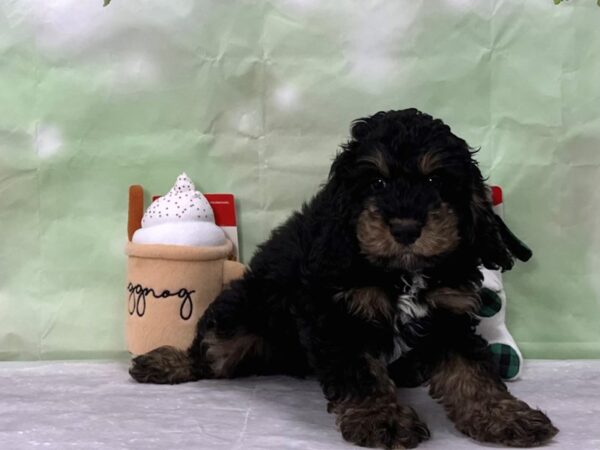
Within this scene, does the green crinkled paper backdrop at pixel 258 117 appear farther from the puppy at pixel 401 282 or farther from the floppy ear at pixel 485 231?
the floppy ear at pixel 485 231

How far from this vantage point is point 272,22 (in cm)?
310

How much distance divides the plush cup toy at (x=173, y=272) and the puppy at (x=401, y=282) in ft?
1.81

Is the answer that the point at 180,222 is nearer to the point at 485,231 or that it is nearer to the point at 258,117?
the point at 258,117

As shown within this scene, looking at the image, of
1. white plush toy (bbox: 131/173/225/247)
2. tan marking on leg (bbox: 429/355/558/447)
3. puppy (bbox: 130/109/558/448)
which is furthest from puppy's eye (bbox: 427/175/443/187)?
white plush toy (bbox: 131/173/225/247)

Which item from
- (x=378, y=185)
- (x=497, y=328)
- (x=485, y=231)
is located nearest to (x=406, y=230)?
(x=378, y=185)

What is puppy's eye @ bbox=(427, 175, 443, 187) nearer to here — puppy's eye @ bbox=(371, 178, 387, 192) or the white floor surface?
puppy's eye @ bbox=(371, 178, 387, 192)

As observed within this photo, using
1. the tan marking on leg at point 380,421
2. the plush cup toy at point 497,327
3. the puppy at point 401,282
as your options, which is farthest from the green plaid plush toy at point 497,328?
the tan marking on leg at point 380,421

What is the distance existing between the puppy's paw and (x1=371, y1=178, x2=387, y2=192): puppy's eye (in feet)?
2.37

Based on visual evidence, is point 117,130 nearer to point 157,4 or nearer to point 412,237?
point 157,4

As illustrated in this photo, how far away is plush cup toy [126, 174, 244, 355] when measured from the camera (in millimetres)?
2932

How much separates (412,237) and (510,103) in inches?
52.7

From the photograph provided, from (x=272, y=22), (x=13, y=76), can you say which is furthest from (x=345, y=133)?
(x=13, y=76)

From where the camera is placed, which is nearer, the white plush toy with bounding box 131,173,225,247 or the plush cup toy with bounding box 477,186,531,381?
the plush cup toy with bounding box 477,186,531,381

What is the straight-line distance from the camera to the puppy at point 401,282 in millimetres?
2076
